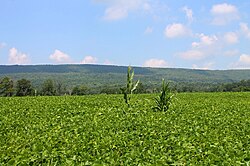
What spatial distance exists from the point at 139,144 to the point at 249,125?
20.7ft

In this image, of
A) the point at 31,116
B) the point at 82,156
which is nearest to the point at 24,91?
the point at 31,116

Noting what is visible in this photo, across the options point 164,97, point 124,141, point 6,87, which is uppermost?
point 164,97

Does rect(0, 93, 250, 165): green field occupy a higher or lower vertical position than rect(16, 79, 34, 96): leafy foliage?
higher

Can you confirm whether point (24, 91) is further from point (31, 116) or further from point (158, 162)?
point (158, 162)

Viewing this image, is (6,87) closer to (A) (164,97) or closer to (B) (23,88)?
(B) (23,88)

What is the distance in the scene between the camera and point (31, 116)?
1781 cm

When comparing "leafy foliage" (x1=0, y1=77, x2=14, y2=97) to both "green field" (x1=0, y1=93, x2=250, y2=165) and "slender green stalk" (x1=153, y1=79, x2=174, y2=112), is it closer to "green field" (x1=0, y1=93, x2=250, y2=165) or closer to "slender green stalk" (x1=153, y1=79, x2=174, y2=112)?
"green field" (x1=0, y1=93, x2=250, y2=165)

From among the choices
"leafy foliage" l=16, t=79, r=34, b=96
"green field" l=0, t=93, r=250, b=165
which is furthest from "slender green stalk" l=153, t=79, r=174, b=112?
"leafy foliage" l=16, t=79, r=34, b=96

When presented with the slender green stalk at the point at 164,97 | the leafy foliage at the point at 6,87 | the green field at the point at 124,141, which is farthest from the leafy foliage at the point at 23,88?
the slender green stalk at the point at 164,97

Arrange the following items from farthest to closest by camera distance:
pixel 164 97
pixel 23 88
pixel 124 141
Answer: pixel 23 88 → pixel 164 97 → pixel 124 141

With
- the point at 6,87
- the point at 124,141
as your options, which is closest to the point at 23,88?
the point at 6,87

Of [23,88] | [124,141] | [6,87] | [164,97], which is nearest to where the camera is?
[124,141]

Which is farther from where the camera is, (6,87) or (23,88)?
(6,87)

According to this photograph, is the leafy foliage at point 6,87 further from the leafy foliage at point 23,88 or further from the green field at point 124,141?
the green field at point 124,141
